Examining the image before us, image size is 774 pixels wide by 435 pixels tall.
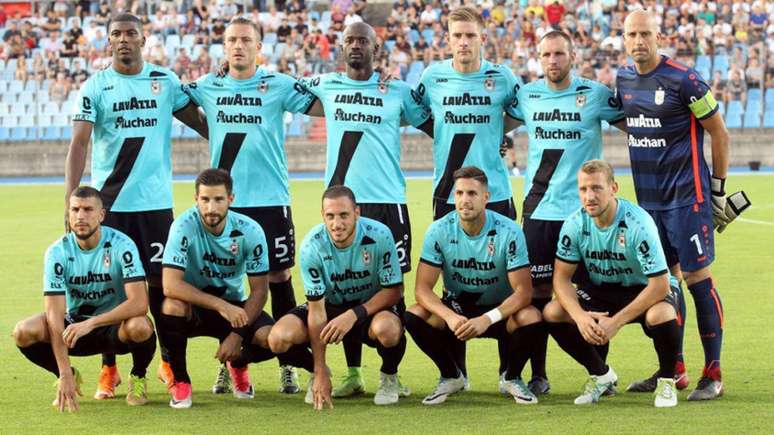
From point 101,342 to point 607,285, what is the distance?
2895 millimetres

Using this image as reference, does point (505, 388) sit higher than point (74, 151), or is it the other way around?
point (74, 151)

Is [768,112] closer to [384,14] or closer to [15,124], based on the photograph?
[384,14]

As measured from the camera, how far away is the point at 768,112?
87.4 ft

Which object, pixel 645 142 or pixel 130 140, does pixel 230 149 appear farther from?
pixel 645 142

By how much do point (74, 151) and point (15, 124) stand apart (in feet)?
73.9

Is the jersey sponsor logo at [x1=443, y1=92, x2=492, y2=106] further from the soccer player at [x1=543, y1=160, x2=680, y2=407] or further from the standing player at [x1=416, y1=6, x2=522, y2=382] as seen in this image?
the soccer player at [x1=543, y1=160, x2=680, y2=407]

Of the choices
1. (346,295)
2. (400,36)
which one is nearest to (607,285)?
(346,295)

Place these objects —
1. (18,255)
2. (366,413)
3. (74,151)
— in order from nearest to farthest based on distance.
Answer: (366,413) < (74,151) < (18,255)

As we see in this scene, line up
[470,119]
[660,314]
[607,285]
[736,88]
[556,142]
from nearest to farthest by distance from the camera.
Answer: [660,314] → [607,285] → [556,142] → [470,119] → [736,88]

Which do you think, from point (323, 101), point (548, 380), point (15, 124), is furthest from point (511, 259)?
point (15, 124)

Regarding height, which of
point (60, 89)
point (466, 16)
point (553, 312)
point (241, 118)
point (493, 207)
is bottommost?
point (553, 312)

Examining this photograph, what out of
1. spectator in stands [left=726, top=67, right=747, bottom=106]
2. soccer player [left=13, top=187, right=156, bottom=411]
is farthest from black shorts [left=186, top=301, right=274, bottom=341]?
spectator in stands [left=726, top=67, right=747, bottom=106]

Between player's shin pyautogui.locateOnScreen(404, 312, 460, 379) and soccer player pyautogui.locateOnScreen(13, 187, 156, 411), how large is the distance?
147cm

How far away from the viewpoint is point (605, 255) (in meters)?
6.94
